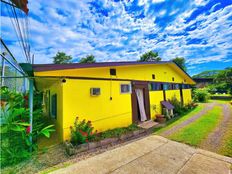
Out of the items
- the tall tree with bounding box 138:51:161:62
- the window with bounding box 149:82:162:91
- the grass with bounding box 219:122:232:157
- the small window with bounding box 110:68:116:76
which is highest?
the tall tree with bounding box 138:51:161:62

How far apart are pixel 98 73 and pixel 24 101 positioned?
3.85 metres

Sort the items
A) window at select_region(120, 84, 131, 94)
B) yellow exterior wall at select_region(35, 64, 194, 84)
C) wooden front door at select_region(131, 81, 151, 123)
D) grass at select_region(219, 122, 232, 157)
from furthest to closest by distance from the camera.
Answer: wooden front door at select_region(131, 81, 151, 123)
window at select_region(120, 84, 131, 94)
yellow exterior wall at select_region(35, 64, 194, 84)
grass at select_region(219, 122, 232, 157)

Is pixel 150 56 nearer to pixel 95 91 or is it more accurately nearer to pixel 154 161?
pixel 95 91

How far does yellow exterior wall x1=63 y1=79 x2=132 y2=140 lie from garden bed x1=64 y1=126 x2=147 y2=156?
662mm

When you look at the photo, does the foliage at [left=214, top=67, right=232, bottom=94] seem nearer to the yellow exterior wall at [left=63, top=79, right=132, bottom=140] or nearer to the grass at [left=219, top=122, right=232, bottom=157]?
the grass at [left=219, top=122, right=232, bottom=157]

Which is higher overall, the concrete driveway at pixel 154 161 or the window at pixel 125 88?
the window at pixel 125 88

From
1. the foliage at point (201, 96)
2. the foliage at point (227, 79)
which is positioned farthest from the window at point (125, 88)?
the foliage at point (227, 79)

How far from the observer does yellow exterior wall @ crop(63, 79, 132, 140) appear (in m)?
4.86

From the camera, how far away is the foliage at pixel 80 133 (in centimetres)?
434

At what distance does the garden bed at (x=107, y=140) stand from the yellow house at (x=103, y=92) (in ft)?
2.22


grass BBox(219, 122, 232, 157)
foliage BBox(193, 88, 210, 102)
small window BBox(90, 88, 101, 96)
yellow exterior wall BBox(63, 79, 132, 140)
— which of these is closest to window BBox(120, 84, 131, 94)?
yellow exterior wall BBox(63, 79, 132, 140)

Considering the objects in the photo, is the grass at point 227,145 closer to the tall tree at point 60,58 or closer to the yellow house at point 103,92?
the yellow house at point 103,92

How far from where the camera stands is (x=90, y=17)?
22.9 ft

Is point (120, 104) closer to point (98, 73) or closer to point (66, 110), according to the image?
point (98, 73)
